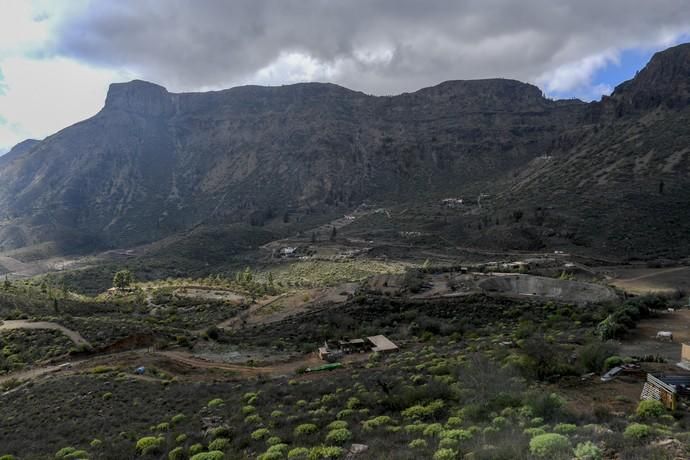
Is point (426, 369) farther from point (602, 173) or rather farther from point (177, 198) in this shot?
point (177, 198)

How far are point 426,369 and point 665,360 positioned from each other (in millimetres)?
9575

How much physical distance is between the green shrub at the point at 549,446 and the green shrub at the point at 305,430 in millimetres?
6849

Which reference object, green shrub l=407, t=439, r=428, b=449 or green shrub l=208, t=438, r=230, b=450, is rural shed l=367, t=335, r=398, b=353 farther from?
green shrub l=407, t=439, r=428, b=449

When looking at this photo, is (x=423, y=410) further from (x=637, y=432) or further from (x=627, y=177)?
(x=627, y=177)

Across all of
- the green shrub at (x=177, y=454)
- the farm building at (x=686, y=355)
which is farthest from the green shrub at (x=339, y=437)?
the farm building at (x=686, y=355)

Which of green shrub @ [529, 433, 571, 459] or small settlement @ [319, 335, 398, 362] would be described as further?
small settlement @ [319, 335, 398, 362]

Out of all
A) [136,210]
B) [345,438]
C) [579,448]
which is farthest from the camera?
[136,210]

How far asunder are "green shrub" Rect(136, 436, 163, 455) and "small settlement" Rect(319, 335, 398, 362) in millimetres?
13798

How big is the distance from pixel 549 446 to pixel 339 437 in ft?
19.0

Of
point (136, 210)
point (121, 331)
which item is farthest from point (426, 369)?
point (136, 210)

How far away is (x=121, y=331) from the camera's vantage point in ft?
115

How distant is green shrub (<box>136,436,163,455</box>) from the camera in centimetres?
1430

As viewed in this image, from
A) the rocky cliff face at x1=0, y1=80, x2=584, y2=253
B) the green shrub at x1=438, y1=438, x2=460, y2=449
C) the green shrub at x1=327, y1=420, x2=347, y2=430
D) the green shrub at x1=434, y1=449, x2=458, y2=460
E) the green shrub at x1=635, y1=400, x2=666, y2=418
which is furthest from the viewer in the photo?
the rocky cliff face at x1=0, y1=80, x2=584, y2=253

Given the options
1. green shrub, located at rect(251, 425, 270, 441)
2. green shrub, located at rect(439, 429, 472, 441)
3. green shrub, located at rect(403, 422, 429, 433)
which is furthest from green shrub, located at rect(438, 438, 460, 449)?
green shrub, located at rect(251, 425, 270, 441)
